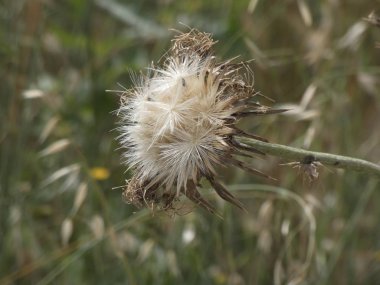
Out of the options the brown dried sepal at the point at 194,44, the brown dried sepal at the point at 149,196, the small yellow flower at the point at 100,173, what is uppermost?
the brown dried sepal at the point at 194,44

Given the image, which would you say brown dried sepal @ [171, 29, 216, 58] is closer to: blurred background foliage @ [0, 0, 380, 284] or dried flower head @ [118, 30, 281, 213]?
dried flower head @ [118, 30, 281, 213]

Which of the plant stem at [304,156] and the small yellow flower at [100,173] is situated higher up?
the plant stem at [304,156]

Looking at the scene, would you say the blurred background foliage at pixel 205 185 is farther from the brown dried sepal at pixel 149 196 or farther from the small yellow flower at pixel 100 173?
the brown dried sepal at pixel 149 196

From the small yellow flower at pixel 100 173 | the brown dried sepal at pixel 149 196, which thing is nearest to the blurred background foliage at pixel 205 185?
the small yellow flower at pixel 100 173

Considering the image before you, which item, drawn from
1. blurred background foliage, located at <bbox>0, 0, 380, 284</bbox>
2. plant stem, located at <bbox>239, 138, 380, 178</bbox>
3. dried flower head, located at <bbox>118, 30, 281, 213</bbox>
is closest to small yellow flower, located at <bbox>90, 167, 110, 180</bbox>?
blurred background foliage, located at <bbox>0, 0, 380, 284</bbox>

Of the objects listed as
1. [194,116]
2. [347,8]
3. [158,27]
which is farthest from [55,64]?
[194,116]

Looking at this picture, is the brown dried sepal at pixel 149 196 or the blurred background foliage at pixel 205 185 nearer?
the brown dried sepal at pixel 149 196
